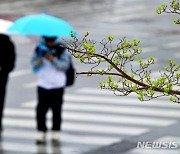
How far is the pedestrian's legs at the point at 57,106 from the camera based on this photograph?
37.9ft

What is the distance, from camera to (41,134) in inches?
469

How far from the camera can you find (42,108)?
38.5 feet

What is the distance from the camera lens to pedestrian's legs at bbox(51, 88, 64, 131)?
11.5 metres

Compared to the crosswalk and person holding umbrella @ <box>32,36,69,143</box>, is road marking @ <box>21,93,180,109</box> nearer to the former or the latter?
the crosswalk

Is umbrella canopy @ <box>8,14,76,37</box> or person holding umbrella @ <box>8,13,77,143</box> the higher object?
umbrella canopy @ <box>8,14,76,37</box>

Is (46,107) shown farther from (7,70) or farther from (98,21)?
(98,21)

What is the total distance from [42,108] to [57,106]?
0.23m

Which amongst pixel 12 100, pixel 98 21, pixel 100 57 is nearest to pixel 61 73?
pixel 12 100

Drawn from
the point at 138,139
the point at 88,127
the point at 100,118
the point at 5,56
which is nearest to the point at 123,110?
the point at 100,118

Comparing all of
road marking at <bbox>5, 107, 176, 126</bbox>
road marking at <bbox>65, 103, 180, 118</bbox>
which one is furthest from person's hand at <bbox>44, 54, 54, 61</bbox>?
road marking at <bbox>65, 103, 180, 118</bbox>

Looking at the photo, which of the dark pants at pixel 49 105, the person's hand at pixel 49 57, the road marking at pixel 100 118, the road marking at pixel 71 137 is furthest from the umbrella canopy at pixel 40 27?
the road marking at pixel 100 118

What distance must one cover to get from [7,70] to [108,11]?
15.7 m

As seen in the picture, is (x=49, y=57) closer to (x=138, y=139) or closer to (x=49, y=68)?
(x=49, y=68)

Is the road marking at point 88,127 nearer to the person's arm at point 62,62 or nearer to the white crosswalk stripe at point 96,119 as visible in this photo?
the white crosswalk stripe at point 96,119
